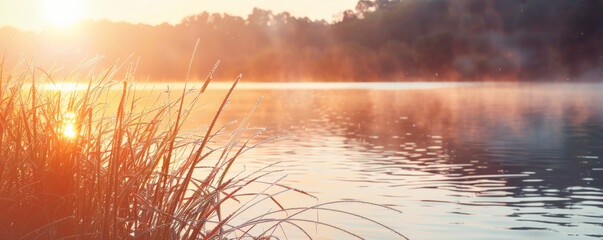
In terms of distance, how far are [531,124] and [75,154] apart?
33.7 m

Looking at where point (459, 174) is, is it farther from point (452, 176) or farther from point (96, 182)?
point (96, 182)

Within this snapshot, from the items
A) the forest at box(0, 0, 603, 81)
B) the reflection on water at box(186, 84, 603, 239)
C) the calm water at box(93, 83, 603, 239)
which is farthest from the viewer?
the forest at box(0, 0, 603, 81)

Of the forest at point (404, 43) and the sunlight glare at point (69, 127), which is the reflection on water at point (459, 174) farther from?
the forest at point (404, 43)

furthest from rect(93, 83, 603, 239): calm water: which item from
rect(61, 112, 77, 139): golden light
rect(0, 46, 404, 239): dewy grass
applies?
rect(61, 112, 77, 139): golden light

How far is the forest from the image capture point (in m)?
126

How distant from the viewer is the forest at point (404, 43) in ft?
415

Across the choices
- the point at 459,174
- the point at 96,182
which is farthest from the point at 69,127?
the point at 459,174

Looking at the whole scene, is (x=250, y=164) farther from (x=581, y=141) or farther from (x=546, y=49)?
(x=546, y=49)

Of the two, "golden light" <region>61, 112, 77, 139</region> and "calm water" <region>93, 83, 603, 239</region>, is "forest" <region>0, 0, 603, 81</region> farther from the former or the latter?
"golden light" <region>61, 112, 77, 139</region>

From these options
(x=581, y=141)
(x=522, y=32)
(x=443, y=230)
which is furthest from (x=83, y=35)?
(x=443, y=230)

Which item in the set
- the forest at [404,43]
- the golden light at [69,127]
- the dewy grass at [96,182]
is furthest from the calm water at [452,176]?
the forest at [404,43]

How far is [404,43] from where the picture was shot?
130m

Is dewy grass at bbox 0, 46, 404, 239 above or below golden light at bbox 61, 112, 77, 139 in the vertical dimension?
below

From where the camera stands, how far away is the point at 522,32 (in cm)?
13238
